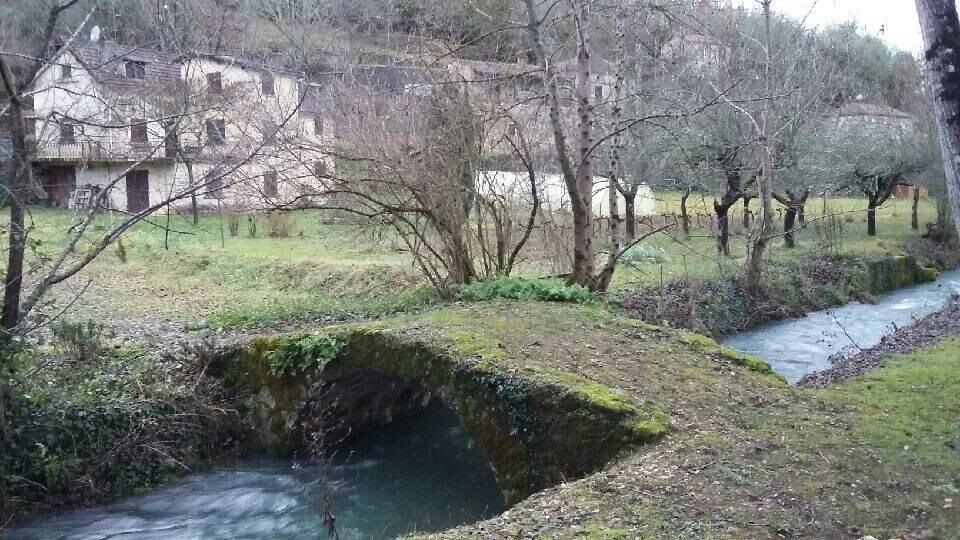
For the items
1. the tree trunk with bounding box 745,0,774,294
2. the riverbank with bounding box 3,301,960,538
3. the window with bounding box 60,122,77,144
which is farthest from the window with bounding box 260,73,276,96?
the tree trunk with bounding box 745,0,774,294

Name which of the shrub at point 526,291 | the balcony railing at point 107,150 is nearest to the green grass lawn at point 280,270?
the shrub at point 526,291

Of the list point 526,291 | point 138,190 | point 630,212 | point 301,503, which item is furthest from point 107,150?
point 138,190

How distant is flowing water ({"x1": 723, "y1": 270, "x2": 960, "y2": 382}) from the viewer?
15312 millimetres

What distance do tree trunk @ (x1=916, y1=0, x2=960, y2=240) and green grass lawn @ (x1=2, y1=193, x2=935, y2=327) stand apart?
336 inches

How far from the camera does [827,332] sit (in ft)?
57.6

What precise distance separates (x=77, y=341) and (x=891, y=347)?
11991mm

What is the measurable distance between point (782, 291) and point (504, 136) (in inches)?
409

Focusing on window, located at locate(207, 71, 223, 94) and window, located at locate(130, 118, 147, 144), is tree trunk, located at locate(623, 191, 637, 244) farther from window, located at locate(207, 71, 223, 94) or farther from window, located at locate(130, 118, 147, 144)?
window, located at locate(130, 118, 147, 144)

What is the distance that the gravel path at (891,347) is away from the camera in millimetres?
10758

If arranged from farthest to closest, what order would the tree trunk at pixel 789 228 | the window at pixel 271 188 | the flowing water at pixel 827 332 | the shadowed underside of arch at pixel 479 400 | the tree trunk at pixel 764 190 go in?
the tree trunk at pixel 789 228 → the tree trunk at pixel 764 190 → the flowing water at pixel 827 332 → the window at pixel 271 188 → the shadowed underside of arch at pixel 479 400

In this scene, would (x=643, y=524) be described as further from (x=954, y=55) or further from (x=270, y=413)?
(x=270, y=413)

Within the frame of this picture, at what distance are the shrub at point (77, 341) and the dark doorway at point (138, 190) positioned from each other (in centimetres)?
2252

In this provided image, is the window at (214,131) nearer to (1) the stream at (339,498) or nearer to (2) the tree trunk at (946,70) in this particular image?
(1) the stream at (339,498)

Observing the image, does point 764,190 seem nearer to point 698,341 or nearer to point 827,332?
point 827,332
